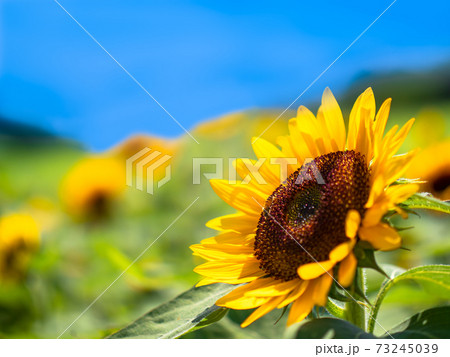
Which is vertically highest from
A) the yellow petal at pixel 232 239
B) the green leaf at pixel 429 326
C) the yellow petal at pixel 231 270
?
the yellow petal at pixel 232 239

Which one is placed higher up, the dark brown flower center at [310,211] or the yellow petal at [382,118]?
the yellow petal at [382,118]

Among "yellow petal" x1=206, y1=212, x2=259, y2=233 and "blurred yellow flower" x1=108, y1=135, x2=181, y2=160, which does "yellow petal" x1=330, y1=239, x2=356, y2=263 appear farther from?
"blurred yellow flower" x1=108, y1=135, x2=181, y2=160

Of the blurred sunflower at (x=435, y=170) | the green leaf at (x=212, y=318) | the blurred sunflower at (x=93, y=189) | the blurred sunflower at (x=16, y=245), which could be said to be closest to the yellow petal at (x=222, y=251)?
the green leaf at (x=212, y=318)

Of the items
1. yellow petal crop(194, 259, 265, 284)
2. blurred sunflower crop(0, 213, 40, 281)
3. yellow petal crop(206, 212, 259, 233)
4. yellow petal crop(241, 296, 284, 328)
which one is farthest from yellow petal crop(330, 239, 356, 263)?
blurred sunflower crop(0, 213, 40, 281)

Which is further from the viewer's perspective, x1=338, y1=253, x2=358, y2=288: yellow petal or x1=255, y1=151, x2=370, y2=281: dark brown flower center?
x1=255, y1=151, x2=370, y2=281: dark brown flower center

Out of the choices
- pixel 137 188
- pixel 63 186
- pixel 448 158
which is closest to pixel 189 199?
pixel 137 188

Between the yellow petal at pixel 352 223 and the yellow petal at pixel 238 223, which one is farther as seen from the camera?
the yellow petal at pixel 238 223

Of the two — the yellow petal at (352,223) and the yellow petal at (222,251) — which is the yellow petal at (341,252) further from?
the yellow petal at (222,251)
